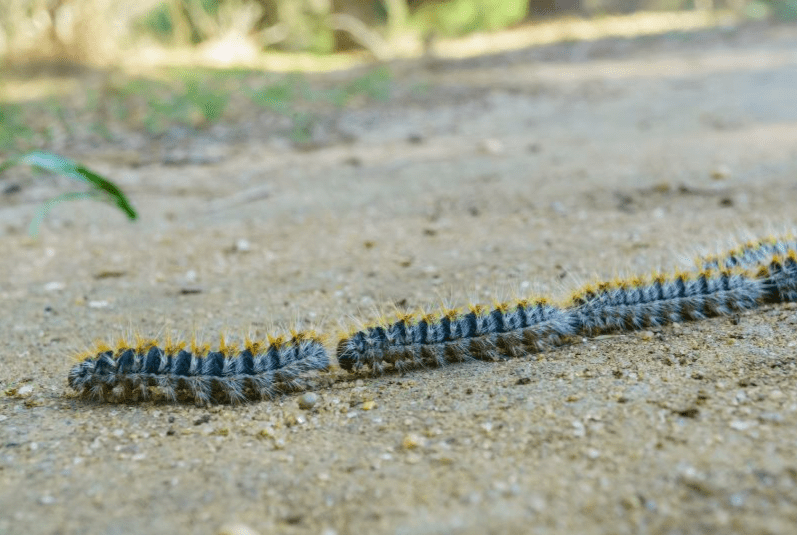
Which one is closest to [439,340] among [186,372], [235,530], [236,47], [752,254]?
[186,372]

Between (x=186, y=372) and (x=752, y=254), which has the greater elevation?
(x=752, y=254)

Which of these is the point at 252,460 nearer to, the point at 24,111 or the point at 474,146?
the point at 474,146

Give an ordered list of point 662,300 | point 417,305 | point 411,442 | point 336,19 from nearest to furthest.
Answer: point 411,442 → point 662,300 → point 417,305 → point 336,19

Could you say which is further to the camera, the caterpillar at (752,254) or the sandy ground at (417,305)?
the caterpillar at (752,254)

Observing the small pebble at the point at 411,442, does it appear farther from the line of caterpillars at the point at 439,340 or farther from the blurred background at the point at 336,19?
the blurred background at the point at 336,19

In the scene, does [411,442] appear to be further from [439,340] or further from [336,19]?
[336,19]

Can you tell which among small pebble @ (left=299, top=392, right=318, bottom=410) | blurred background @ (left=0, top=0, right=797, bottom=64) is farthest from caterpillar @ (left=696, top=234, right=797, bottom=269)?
blurred background @ (left=0, top=0, right=797, bottom=64)

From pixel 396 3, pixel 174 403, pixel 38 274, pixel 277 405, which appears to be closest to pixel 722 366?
pixel 277 405

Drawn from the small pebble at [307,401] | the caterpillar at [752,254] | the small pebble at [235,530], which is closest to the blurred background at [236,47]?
the caterpillar at [752,254]
